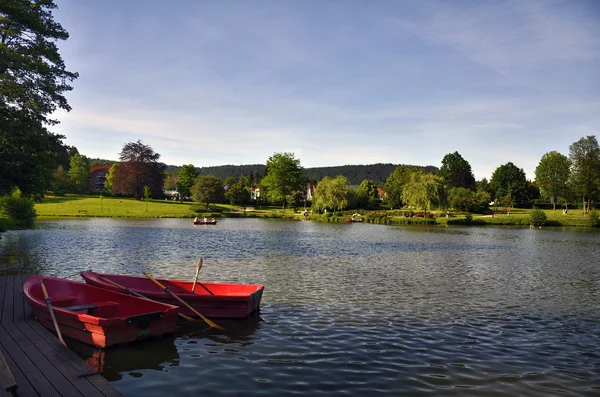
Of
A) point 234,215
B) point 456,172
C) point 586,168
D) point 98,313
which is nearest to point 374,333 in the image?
point 98,313

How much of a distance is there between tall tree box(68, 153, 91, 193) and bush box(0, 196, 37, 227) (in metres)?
62.5

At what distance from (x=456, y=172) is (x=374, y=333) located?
11110 cm

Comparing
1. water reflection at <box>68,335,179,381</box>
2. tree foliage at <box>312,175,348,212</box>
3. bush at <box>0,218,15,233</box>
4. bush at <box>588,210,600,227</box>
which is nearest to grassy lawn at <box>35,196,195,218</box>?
bush at <box>0,218,15,233</box>

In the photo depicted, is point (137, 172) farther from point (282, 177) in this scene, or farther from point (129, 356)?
point (129, 356)

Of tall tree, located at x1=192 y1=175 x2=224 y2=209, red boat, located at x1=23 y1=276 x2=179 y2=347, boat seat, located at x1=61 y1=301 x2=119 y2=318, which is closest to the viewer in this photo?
red boat, located at x1=23 y1=276 x2=179 y2=347

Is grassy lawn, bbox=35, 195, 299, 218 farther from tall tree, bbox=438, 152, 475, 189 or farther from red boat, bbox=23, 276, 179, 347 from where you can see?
red boat, bbox=23, 276, 179, 347

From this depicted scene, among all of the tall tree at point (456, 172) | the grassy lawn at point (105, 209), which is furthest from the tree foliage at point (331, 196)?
the tall tree at point (456, 172)

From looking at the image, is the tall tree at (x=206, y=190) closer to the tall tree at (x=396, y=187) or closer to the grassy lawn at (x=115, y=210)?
the grassy lawn at (x=115, y=210)

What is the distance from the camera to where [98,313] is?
11.9 m

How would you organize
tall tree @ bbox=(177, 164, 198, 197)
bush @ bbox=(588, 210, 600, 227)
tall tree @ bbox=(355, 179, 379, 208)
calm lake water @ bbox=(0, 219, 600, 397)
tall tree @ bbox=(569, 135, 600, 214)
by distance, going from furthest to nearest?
tall tree @ bbox=(177, 164, 198, 197) < tall tree @ bbox=(355, 179, 379, 208) < tall tree @ bbox=(569, 135, 600, 214) < bush @ bbox=(588, 210, 600, 227) < calm lake water @ bbox=(0, 219, 600, 397)

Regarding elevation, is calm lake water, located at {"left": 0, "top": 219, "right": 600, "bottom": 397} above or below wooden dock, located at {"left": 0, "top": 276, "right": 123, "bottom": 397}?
below

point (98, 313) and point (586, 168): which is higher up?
point (586, 168)

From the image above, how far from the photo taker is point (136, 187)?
97.2 meters

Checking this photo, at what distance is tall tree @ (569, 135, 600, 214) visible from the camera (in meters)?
78.7
